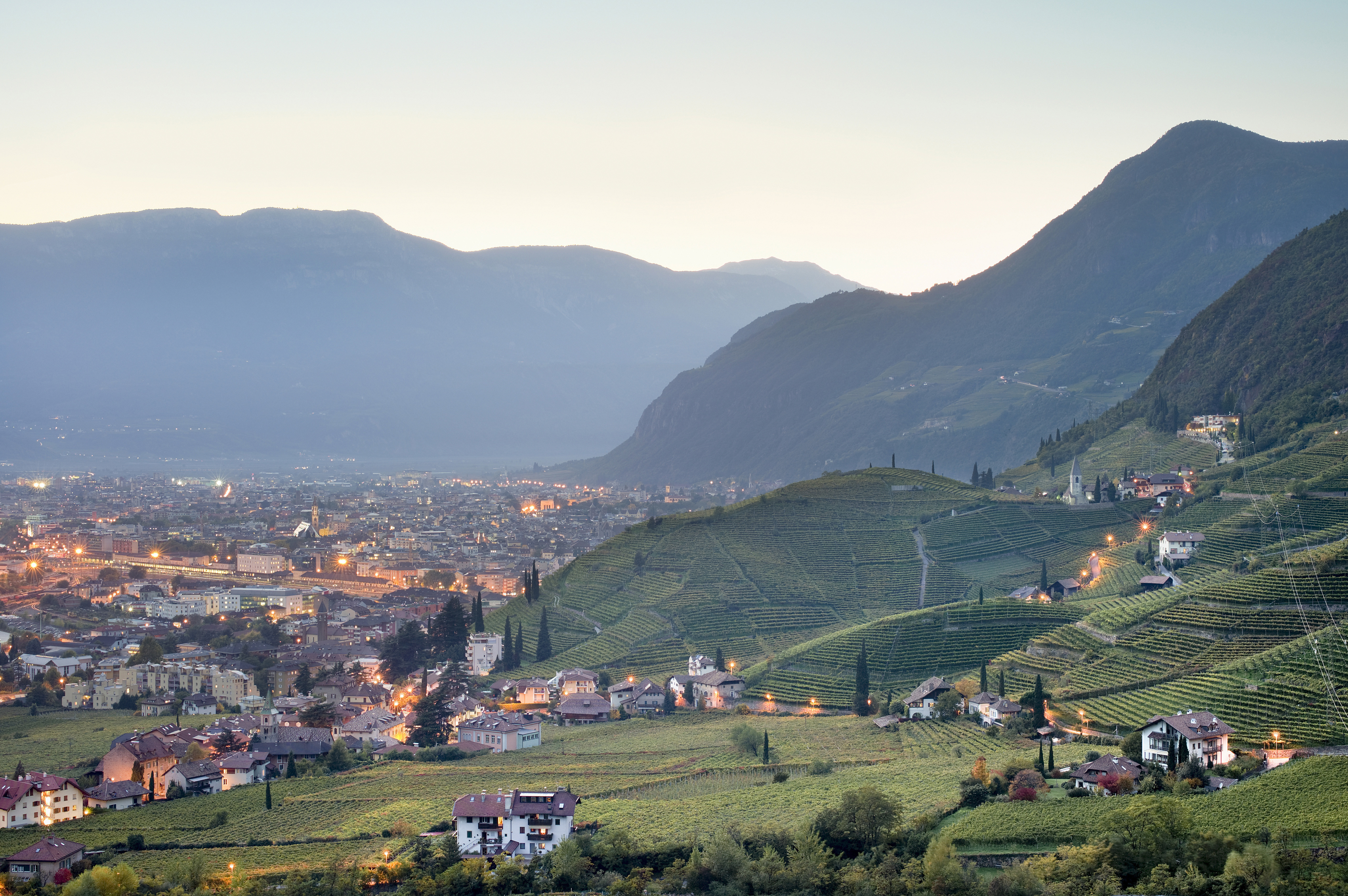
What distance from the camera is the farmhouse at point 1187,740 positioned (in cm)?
4688

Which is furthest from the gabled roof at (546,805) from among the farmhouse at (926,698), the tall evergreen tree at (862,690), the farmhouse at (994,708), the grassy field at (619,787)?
the tall evergreen tree at (862,690)

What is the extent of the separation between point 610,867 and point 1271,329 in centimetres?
10762

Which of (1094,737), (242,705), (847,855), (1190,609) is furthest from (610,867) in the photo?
(242,705)

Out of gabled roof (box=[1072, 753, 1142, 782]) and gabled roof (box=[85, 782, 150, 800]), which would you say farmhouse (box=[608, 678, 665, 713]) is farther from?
gabled roof (box=[1072, 753, 1142, 782])

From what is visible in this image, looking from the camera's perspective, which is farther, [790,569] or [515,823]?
[790,569]

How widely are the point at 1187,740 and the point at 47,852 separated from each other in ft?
129

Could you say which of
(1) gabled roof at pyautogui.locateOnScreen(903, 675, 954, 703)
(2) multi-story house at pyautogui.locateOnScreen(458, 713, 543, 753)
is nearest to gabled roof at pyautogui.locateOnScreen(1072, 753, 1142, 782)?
(1) gabled roof at pyautogui.locateOnScreen(903, 675, 954, 703)

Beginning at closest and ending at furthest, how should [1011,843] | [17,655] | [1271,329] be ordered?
[1011,843] → [17,655] → [1271,329]

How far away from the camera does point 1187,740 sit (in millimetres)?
46906

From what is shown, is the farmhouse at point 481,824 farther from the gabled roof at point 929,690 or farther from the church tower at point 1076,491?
the church tower at point 1076,491

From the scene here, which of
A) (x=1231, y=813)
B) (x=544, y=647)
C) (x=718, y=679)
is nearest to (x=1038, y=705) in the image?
(x=1231, y=813)

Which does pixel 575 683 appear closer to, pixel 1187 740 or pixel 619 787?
pixel 619 787

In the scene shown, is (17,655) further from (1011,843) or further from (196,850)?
(1011,843)

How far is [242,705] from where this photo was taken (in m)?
81.7
